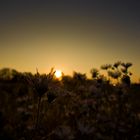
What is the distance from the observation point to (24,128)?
247 inches

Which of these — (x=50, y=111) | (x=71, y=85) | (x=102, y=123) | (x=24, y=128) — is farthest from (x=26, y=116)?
(x=71, y=85)

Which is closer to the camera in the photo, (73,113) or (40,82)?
(40,82)

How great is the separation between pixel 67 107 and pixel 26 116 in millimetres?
1911

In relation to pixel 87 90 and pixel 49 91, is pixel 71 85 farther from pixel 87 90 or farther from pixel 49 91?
pixel 49 91

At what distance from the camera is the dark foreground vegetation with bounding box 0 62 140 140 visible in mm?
4480

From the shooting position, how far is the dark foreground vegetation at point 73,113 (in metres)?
4.48

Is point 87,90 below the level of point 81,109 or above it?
above

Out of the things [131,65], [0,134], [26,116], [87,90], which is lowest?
[0,134]

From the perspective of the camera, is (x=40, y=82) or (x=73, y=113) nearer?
(x=40, y=82)

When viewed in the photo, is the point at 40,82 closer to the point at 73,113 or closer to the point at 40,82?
the point at 40,82

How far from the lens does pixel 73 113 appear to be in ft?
23.9

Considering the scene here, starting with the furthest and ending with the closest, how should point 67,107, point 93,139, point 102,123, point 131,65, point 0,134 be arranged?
point 131,65 → point 67,107 → point 102,123 → point 93,139 → point 0,134

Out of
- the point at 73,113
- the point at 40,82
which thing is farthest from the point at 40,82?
the point at 73,113

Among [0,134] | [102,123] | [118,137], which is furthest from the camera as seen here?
[102,123]
